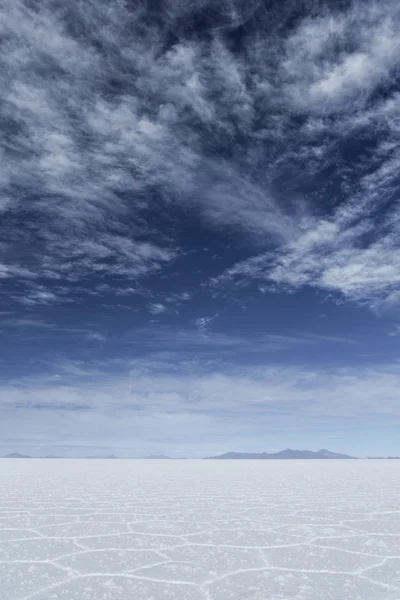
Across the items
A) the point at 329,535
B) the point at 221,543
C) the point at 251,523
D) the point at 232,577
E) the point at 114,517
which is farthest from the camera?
the point at 114,517

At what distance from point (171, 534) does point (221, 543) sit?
34.6 inches

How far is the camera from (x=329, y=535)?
19.7 feet

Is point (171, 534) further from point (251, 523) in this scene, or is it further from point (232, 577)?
point (232, 577)

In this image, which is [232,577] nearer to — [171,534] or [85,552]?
[85,552]

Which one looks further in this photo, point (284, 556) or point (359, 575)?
point (284, 556)

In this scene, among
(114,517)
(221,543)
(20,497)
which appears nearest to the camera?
(221,543)

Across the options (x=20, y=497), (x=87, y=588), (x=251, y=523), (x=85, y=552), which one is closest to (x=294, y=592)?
(x=87, y=588)

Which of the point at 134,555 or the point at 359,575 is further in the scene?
the point at 134,555

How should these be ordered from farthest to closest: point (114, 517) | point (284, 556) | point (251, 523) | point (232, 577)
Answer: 1. point (114, 517)
2. point (251, 523)
3. point (284, 556)
4. point (232, 577)

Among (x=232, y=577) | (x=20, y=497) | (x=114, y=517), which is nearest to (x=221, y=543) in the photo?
(x=232, y=577)

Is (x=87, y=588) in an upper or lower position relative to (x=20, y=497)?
lower

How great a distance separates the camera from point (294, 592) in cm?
365

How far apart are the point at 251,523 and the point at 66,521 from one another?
2.81 m

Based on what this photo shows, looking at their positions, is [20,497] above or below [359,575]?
above
